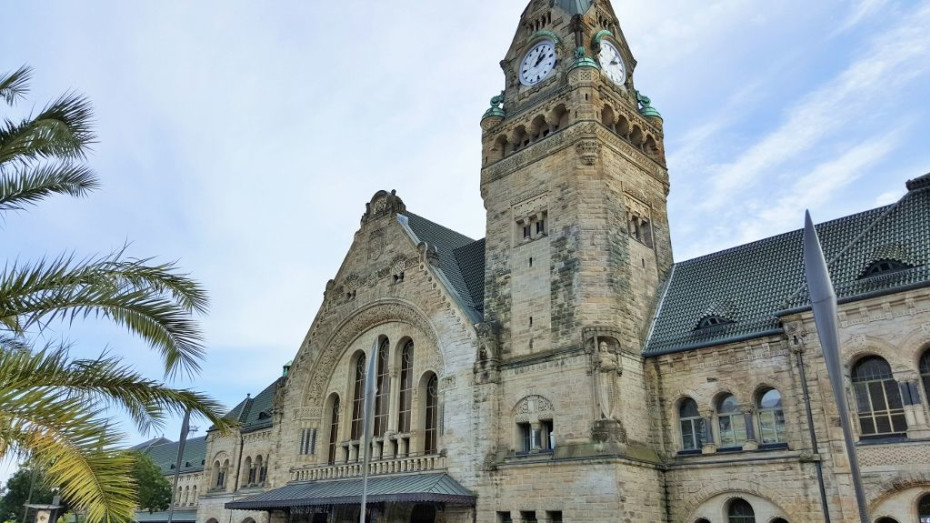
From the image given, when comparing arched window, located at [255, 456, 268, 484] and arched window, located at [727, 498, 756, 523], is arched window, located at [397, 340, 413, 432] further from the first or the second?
arched window, located at [727, 498, 756, 523]

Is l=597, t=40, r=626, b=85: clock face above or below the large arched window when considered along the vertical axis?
above

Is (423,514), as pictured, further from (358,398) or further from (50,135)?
(50,135)

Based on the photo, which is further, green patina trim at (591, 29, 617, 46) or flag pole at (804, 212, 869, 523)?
green patina trim at (591, 29, 617, 46)

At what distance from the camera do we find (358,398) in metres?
33.5

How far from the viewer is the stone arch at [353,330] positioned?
3048 cm

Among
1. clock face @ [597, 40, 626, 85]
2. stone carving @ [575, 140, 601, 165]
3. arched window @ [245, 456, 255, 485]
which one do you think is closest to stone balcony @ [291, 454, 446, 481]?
arched window @ [245, 456, 255, 485]

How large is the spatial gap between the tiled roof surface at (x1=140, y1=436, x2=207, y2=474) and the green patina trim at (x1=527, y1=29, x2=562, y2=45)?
40328mm

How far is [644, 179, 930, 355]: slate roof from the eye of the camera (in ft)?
68.5

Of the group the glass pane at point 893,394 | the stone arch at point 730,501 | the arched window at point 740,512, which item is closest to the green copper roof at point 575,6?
the glass pane at point 893,394

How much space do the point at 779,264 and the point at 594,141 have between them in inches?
327

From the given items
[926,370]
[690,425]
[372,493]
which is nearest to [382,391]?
[372,493]

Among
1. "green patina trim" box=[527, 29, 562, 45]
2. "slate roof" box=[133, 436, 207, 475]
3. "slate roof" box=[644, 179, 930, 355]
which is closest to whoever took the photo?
"slate roof" box=[644, 179, 930, 355]

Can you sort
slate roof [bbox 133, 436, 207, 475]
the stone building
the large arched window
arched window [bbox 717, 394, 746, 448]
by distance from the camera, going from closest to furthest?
the large arched window
the stone building
arched window [bbox 717, 394, 746, 448]
slate roof [bbox 133, 436, 207, 475]

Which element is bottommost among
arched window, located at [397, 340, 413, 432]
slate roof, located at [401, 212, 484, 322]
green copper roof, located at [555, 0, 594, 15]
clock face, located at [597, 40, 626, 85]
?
arched window, located at [397, 340, 413, 432]
